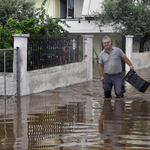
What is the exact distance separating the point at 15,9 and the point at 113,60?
10287 millimetres

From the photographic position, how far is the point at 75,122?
7141mm

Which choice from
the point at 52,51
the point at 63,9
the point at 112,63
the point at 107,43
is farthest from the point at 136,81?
the point at 63,9

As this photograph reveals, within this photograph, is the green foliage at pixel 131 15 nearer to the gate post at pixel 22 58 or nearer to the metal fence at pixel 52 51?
the metal fence at pixel 52 51

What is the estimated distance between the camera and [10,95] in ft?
34.4

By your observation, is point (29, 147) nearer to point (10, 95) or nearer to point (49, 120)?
point (49, 120)

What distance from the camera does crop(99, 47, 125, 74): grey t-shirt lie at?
928 cm

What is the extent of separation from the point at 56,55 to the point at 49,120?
569cm

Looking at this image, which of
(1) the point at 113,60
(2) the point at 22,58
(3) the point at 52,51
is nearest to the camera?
(1) the point at 113,60

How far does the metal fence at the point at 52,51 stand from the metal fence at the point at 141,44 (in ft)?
19.6

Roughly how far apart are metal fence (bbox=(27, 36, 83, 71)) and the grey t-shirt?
275cm

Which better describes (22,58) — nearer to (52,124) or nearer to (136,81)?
(136,81)

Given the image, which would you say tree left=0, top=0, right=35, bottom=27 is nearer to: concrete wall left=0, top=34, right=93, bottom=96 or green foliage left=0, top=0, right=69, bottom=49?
green foliage left=0, top=0, right=69, bottom=49

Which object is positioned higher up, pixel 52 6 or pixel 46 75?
pixel 52 6

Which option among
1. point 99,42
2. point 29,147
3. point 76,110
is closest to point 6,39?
point 76,110
